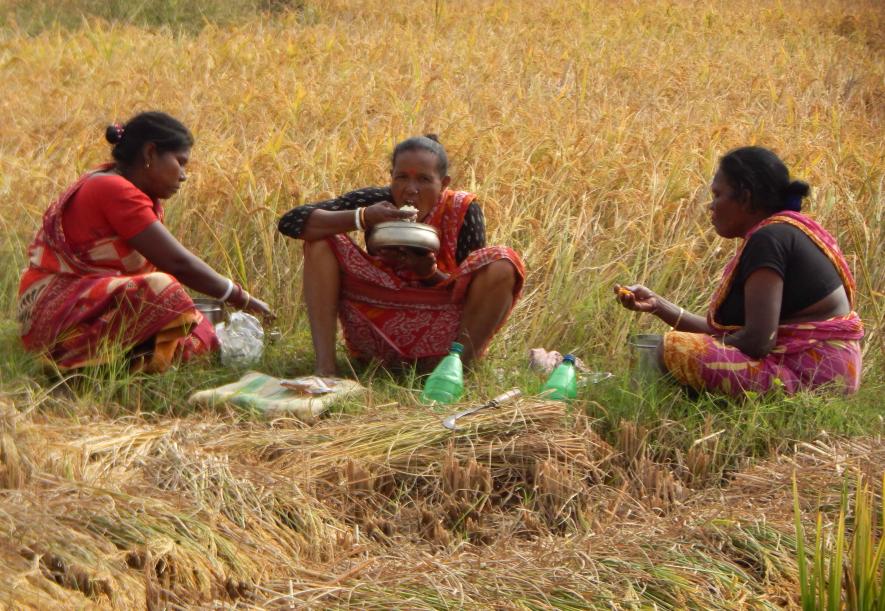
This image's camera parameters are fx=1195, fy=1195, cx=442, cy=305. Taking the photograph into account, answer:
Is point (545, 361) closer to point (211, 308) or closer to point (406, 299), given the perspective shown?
point (406, 299)

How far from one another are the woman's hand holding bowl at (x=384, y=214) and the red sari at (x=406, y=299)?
267mm

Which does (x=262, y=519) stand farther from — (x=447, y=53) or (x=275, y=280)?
(x=447, y=53)

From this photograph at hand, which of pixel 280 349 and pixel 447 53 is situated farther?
pixel 447 53

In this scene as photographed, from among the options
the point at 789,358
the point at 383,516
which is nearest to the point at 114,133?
the point at 383,516

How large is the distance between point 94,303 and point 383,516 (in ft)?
4.76

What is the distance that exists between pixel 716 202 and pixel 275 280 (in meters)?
1.90

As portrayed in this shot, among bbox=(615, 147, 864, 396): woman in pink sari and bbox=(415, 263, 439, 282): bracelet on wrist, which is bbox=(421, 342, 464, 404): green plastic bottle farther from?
bbox=(615, 147, 864, 396): woman in pink sari

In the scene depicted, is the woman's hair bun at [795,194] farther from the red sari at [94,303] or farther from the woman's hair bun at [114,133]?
the woman's hair bun at [114,133]

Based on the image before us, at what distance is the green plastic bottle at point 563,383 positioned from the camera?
12.3 ft

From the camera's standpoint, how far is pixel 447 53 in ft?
28.4

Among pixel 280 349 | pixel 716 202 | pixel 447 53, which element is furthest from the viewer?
pixel 447 53

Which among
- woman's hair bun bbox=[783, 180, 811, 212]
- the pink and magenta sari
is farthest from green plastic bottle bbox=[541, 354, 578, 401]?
woman's hair bun bbox=[783, 180, 811, 212]

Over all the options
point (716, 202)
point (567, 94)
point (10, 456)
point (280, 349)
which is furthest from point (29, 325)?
point (567, 94)

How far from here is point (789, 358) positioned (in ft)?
12.5
